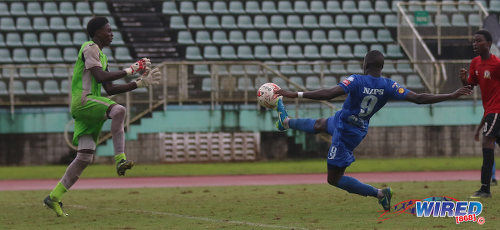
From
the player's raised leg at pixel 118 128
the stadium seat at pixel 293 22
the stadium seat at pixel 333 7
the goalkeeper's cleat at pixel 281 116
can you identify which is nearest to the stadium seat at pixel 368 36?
the stadium seat at pixel 333 7

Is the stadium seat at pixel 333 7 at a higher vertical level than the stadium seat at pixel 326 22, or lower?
higher

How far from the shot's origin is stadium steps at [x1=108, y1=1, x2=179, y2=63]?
2627 cm

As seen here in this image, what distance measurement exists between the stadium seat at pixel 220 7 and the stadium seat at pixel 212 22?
10.1 inches

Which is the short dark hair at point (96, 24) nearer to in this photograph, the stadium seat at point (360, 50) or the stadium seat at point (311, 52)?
the stadium seat at point (311, 52)

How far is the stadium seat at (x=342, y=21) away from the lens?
2733 cm

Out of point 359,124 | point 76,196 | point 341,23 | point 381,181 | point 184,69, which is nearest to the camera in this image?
point 359,124

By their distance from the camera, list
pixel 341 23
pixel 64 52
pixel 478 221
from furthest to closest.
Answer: pixel 341 23
pixel 64 52
pixel 478 221

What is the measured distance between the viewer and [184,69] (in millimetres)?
20984

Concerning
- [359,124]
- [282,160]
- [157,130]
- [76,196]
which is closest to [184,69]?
[157,130]

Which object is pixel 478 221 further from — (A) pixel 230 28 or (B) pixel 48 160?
(A) pixel 230 28

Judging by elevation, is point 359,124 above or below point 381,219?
above

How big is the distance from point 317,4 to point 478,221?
20337 millimetres

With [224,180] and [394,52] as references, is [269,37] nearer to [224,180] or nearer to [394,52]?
[394,52]

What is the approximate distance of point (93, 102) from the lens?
9641 millimetres
